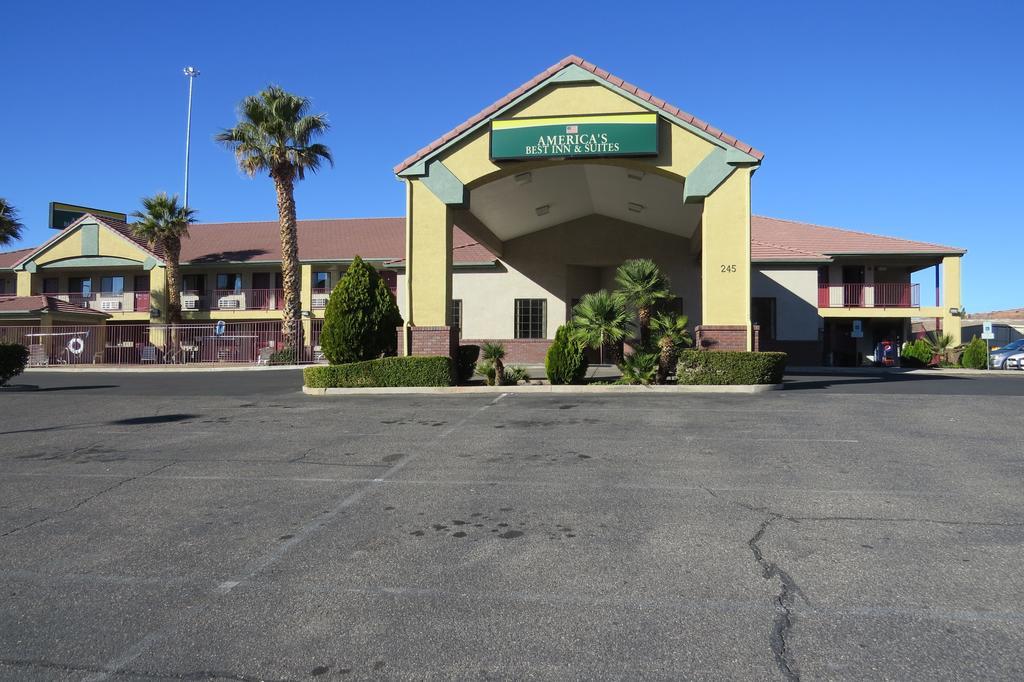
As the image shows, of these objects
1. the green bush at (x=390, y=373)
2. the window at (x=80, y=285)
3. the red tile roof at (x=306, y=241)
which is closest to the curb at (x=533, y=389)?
the green bush at (x=390, y=373)

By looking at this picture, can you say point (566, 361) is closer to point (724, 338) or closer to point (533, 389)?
point (533, 389)

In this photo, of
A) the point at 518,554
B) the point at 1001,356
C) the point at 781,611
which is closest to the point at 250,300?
the point at 1001,356

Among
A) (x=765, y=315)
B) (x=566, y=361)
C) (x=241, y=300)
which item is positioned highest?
(x=241, y=300)

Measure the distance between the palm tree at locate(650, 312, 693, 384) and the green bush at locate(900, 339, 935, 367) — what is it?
1700 centimetres

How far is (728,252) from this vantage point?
53.1 feet

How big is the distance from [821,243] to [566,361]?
20324 mm

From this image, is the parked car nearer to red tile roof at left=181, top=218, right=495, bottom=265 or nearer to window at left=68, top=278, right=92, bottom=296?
red tile roof at left=181, top=218, right=495, bottom=265

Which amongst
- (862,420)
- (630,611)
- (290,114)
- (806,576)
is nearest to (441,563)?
(630,611)

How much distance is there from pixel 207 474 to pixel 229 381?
13.7 m

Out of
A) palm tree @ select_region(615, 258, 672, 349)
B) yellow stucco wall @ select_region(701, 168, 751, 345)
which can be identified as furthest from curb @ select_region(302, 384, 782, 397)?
yellow stucco wall @ select_region(701, 168, 751, 345)

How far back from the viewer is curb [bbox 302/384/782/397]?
14.7 meters

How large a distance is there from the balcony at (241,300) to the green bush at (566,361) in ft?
79.0

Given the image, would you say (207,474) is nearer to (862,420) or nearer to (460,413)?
(460,413)

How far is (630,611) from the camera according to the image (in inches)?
151
